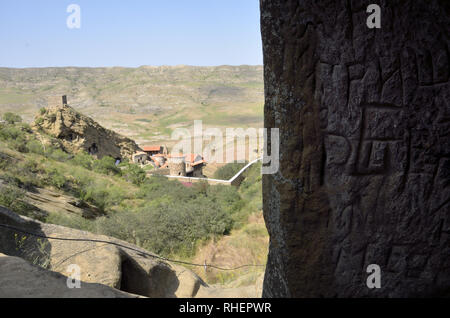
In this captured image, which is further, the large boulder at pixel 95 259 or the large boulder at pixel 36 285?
the large boulder at pixel 95 259

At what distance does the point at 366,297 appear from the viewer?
7.30 feet

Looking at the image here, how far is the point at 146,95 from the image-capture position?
91.8 metres

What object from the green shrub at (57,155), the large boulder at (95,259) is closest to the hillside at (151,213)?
the large boulder at (95,259)

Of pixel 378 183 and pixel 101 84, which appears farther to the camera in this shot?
pixel 101 84

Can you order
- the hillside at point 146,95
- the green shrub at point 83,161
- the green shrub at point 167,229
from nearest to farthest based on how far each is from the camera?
the green shrub at point 167,229 → the green shrub at point 83,161 → the hillside at point 146,95

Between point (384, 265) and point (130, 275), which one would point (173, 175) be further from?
point (384, 265)

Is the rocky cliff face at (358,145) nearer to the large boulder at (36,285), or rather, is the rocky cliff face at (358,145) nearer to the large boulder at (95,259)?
the large boulder at (36,285)

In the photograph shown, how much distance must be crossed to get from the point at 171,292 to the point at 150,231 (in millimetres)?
3412

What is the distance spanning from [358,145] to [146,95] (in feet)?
311

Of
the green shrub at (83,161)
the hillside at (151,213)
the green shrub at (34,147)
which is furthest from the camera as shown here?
the green shrub at (83,161)

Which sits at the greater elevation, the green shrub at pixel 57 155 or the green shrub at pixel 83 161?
the green shrub at pixel 57 155

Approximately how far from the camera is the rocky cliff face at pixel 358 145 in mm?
1896

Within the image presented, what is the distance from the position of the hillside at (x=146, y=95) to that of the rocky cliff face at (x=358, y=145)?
4729 cm
